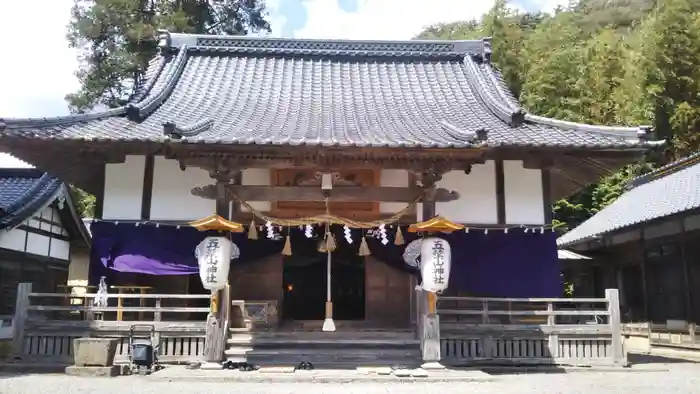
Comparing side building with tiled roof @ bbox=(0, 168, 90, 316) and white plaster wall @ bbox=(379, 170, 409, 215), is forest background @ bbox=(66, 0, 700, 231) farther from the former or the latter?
side building with tiled roof @ bbox=(0, 168, 90, 316)

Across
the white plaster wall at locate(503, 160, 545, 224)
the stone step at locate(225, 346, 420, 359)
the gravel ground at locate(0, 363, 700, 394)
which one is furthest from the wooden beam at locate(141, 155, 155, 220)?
the white plaster wall at locate(503, 160, 545, 224)

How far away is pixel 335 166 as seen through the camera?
35.0 ft

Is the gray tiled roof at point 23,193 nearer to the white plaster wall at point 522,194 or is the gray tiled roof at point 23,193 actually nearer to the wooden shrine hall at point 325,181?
the wooden shrine hall at point 325,181

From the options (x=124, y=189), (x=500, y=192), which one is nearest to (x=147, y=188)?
(x=124, y=189)

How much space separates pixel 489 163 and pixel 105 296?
810 centimetres

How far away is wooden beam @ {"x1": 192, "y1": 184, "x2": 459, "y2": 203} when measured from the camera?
10.8m

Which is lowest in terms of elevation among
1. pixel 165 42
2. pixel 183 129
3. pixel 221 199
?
pixel 221 199

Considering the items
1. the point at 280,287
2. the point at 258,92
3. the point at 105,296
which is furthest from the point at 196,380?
the point at 258,92

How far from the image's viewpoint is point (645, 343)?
56.5 feet

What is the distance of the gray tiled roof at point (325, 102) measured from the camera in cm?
1063

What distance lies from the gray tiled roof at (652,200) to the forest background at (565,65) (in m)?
1.10

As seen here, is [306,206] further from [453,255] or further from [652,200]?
[652,200]

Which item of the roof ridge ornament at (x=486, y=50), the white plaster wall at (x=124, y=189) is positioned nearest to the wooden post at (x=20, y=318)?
the white plaster wall at (x=124, y=189)

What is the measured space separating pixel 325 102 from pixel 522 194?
5.20 metres
